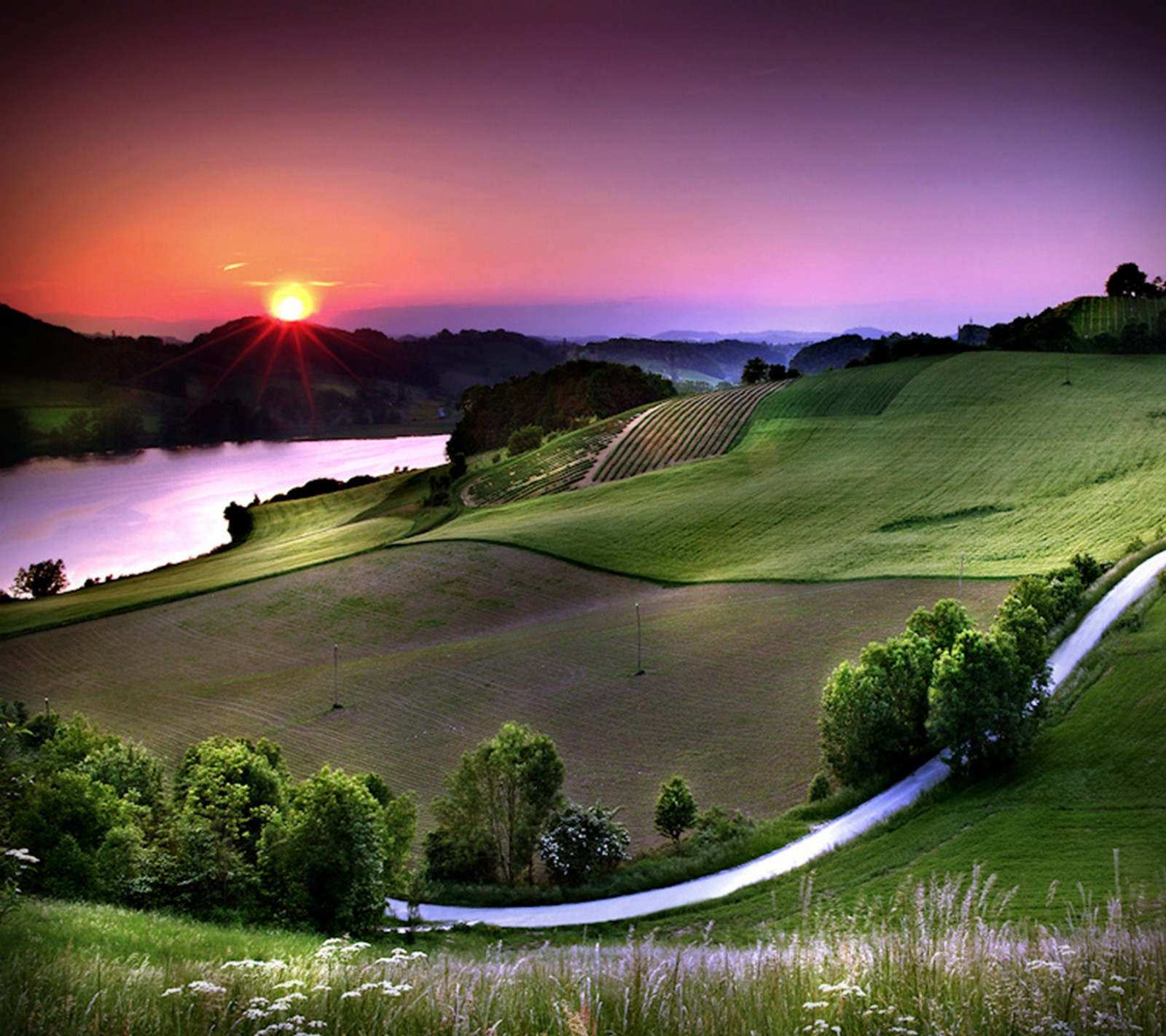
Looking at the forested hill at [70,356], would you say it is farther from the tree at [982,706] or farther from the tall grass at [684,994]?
the tall grass at [684,994]

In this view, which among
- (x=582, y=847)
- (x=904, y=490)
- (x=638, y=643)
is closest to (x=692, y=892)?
(x=582, y=847)

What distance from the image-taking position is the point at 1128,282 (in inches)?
5084

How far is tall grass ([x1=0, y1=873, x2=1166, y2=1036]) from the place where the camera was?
181 inches

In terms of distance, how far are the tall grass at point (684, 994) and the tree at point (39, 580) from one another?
3193 inches

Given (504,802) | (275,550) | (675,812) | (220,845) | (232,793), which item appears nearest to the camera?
(220,845)

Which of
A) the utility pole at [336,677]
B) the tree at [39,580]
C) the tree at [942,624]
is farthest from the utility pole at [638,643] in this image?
the tree at [39,580]

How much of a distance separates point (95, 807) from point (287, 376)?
625 feet

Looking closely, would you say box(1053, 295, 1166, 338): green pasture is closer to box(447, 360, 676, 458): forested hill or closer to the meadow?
the meadow

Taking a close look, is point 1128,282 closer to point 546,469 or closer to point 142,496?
point 546,469

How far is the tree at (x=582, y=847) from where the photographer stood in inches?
1049

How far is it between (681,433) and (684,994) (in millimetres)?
91551

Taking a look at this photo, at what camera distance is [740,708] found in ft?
120

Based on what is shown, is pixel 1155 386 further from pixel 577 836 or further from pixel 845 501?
pixel 577 836

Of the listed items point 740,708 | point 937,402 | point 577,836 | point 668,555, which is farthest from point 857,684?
point 937,402
